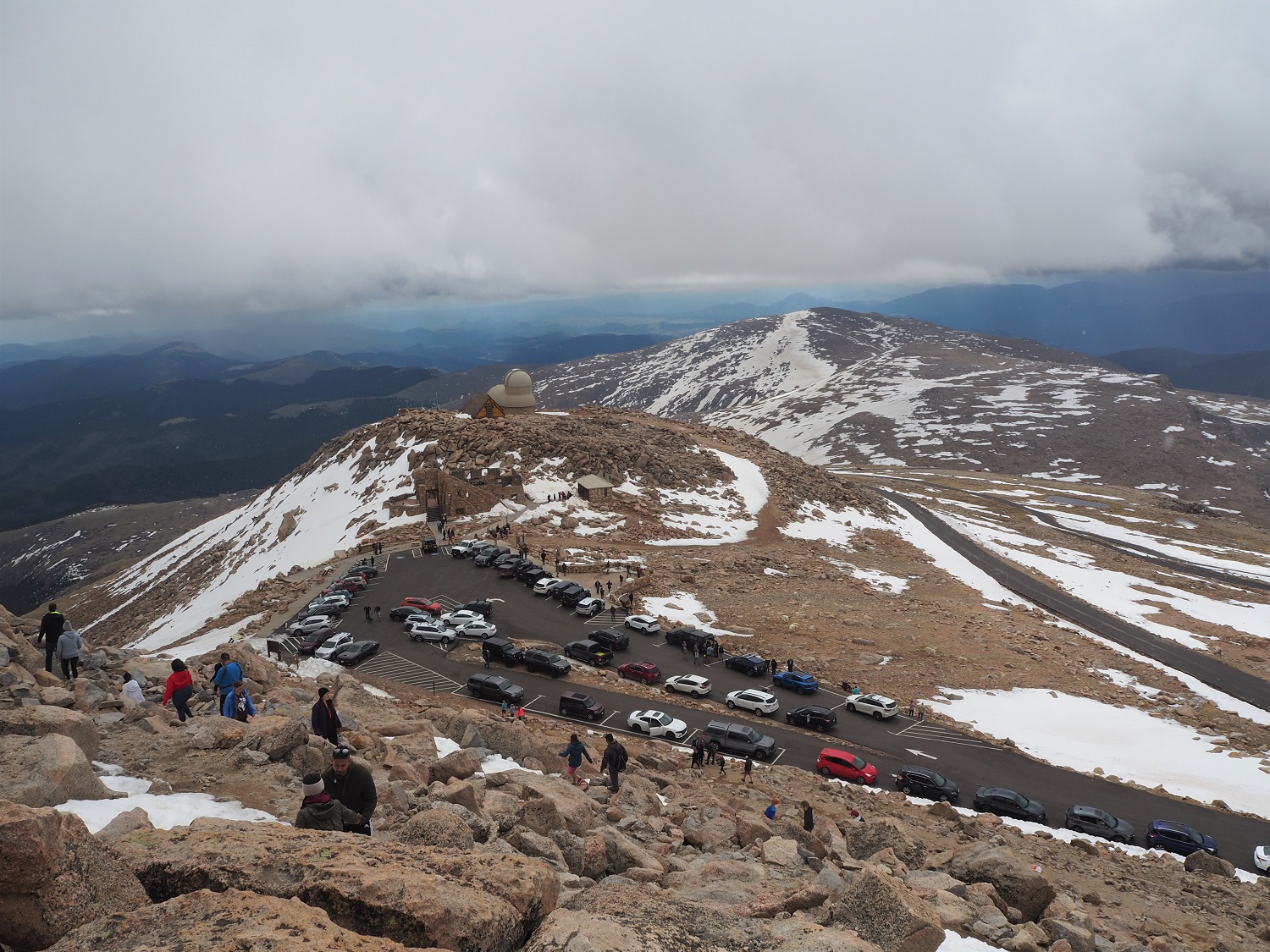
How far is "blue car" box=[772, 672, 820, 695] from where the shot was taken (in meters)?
38.0

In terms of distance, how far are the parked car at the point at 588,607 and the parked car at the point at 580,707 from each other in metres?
13.9

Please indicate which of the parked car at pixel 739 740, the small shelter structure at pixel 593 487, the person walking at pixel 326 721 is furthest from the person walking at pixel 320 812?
the small shelter structure at pixel 593 487

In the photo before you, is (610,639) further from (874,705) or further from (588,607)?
(874,705)

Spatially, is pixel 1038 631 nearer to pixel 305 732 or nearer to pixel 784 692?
pixel 784 692

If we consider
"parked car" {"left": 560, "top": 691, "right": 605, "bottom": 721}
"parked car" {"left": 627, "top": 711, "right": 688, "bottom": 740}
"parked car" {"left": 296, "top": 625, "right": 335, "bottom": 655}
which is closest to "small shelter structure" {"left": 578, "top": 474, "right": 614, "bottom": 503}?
"parked car" {"left": 296, "top": 625, "right": 335, "bottom": 655}

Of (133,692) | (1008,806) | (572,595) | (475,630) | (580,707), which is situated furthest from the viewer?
(572,595)

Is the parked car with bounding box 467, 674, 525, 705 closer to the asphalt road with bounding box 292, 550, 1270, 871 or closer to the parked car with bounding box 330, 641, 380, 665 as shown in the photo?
the asphalt road with bounding box 292, 550, 1270, 871

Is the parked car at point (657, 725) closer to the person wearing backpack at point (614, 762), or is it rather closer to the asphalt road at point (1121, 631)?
the person wearing backpack at point (614, 762)

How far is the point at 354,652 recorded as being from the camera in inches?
1531

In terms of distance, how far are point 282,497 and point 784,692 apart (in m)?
68.4

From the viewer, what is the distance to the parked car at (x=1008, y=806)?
27.2 m

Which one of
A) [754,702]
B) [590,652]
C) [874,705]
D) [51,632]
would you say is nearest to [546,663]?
[590,652]

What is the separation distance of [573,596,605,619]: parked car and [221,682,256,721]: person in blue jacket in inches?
1155

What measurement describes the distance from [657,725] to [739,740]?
365 cm
